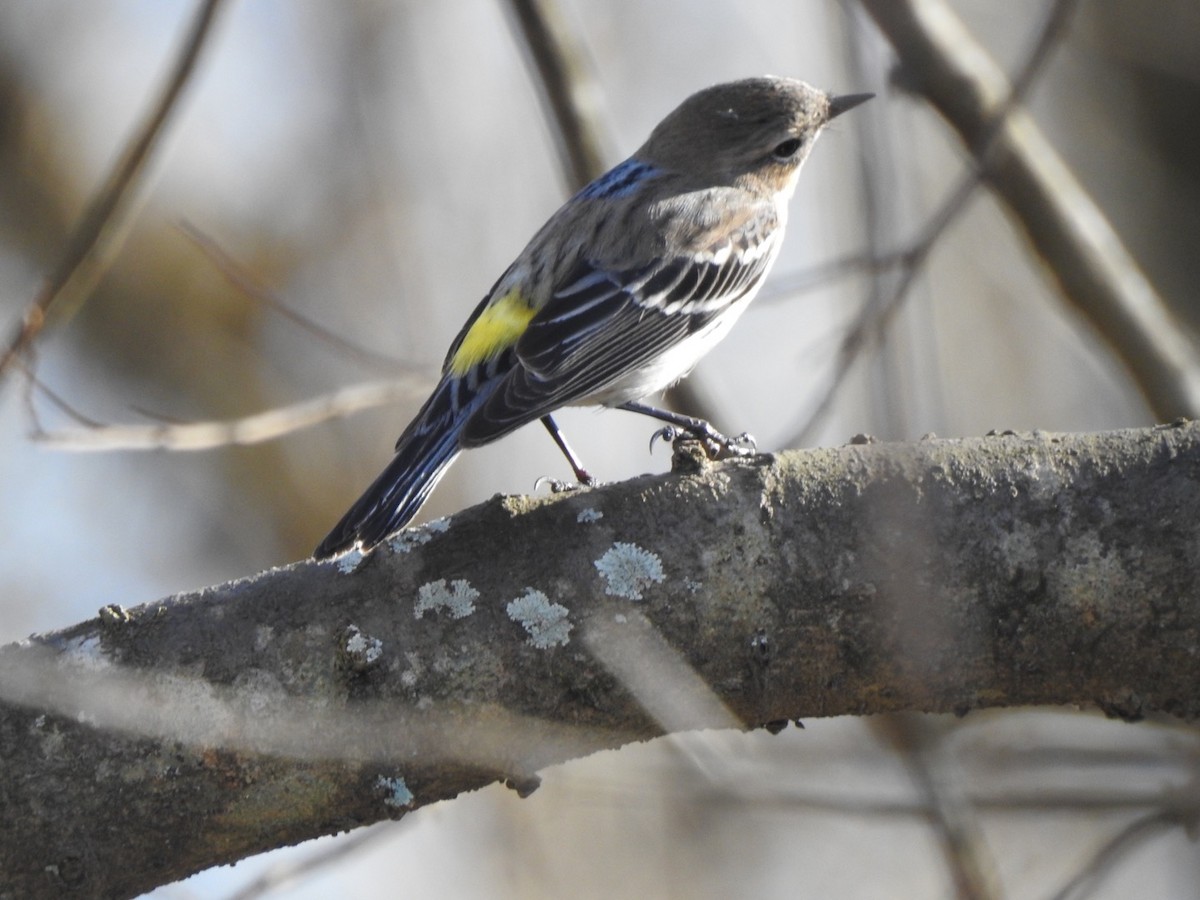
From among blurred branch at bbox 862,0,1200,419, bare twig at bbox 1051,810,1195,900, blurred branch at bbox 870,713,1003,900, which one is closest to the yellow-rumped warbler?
blurred branch at bbox 862,0,1200,419

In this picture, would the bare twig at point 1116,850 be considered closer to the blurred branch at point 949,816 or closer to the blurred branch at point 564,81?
the blurred branch at point 949,816

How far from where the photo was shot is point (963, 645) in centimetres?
300

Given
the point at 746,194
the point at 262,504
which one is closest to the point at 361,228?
the point at 262,504

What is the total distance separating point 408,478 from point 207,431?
143 centimetres

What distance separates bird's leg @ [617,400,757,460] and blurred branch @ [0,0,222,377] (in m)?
1.85

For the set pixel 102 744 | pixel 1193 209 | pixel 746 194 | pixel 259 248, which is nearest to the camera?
pixel 102 744

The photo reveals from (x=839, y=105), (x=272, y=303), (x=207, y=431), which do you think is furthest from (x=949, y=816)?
(x=839, y=105)

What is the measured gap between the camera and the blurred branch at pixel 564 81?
5.39 meters

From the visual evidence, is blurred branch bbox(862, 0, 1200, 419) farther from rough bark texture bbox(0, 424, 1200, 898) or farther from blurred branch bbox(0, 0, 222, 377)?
blurred branch bbox(0, 0, 222, 377)

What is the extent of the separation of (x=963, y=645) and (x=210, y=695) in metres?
1.66

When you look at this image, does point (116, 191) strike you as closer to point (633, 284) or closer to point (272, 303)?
point (272, 303)

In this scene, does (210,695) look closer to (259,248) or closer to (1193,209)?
(259,248)

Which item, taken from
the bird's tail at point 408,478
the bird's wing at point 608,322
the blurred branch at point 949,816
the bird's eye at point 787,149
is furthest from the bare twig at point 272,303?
the blurred branch at point 949,816

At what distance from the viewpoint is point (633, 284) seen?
5219mm
